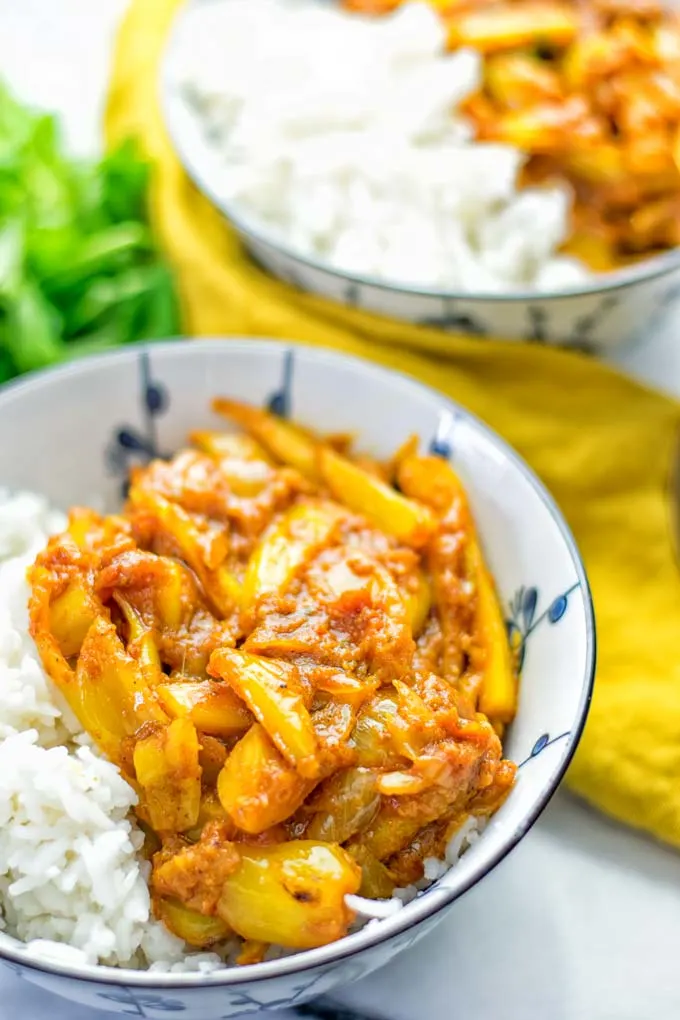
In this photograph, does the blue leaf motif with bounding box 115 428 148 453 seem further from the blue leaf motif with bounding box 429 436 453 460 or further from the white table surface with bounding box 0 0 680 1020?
the white table surface with bounding box 0 0 680 1020

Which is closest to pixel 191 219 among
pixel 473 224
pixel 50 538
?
pixel 473 224

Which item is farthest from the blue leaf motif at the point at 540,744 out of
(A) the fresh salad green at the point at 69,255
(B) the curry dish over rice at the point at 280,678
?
(A) the fresh salad green at the point at 69,255

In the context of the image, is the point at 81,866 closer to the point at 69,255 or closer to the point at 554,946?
the point at 554,946

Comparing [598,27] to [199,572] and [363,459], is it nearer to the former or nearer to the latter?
[363,459]

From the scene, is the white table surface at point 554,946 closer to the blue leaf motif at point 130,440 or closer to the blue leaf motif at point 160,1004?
the blue leaf motif at point 160,1004

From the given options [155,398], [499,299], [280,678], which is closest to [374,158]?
[499,299]
